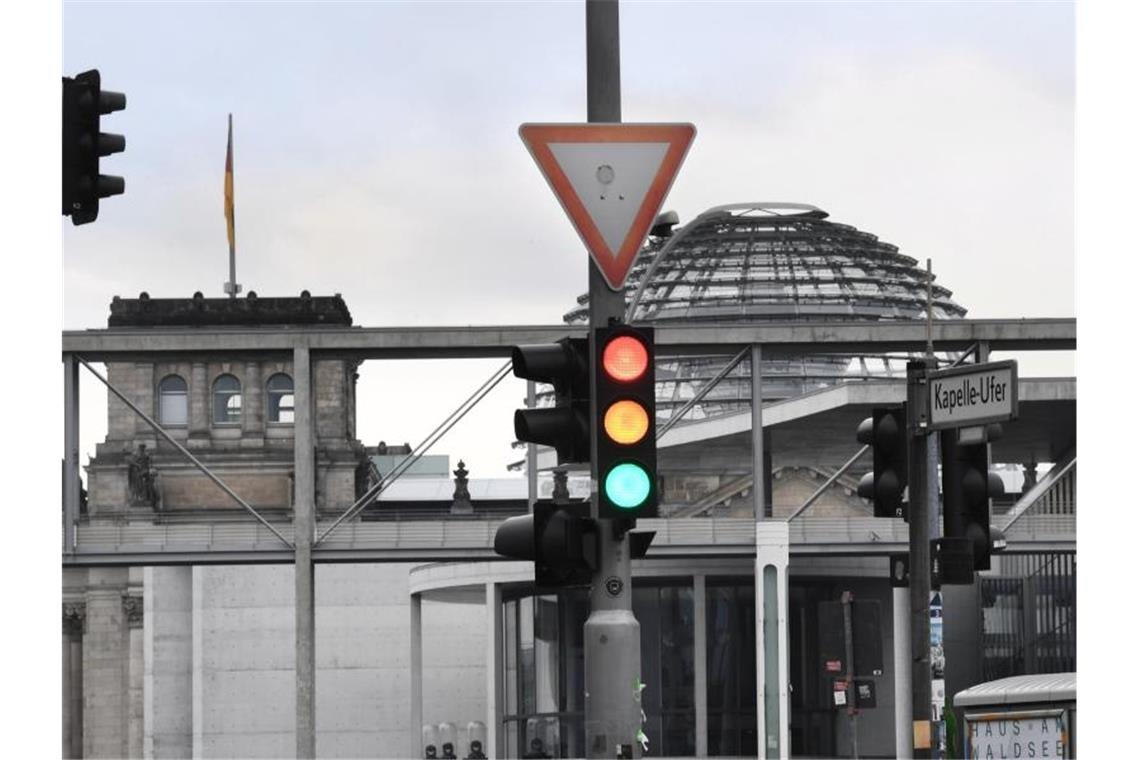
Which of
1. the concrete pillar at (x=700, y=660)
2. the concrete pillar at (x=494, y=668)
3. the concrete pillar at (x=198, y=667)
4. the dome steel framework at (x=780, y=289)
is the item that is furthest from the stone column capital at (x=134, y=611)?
the concrete pillar at (x=700, y=660)

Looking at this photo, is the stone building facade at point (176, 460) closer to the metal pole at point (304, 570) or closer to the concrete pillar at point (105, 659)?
the concrete pillar at point (105, 659)

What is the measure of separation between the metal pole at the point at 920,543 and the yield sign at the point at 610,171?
431cm

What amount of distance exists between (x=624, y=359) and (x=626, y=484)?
25.4 inches

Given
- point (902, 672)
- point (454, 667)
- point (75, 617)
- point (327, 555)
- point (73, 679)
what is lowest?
point (73, 679)

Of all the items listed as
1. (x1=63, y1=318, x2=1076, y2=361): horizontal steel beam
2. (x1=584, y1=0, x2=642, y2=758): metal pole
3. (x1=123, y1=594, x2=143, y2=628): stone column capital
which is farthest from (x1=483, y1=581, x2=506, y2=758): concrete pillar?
(x1=584, y1=0, x2=642, y2=758): metal pole

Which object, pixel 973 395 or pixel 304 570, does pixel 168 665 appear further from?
pixel 973 395

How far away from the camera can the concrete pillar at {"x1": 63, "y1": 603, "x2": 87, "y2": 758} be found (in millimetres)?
111125

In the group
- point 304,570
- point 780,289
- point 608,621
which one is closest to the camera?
point 608,621

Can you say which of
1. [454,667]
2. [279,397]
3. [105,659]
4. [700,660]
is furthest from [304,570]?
[105,659]

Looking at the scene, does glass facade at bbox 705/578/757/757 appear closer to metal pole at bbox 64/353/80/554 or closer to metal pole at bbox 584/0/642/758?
metal pole at bbox 64/353/80/554

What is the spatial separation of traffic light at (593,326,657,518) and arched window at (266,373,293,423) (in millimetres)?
99702

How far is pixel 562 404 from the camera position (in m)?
12.5

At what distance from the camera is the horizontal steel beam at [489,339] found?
158 ft
